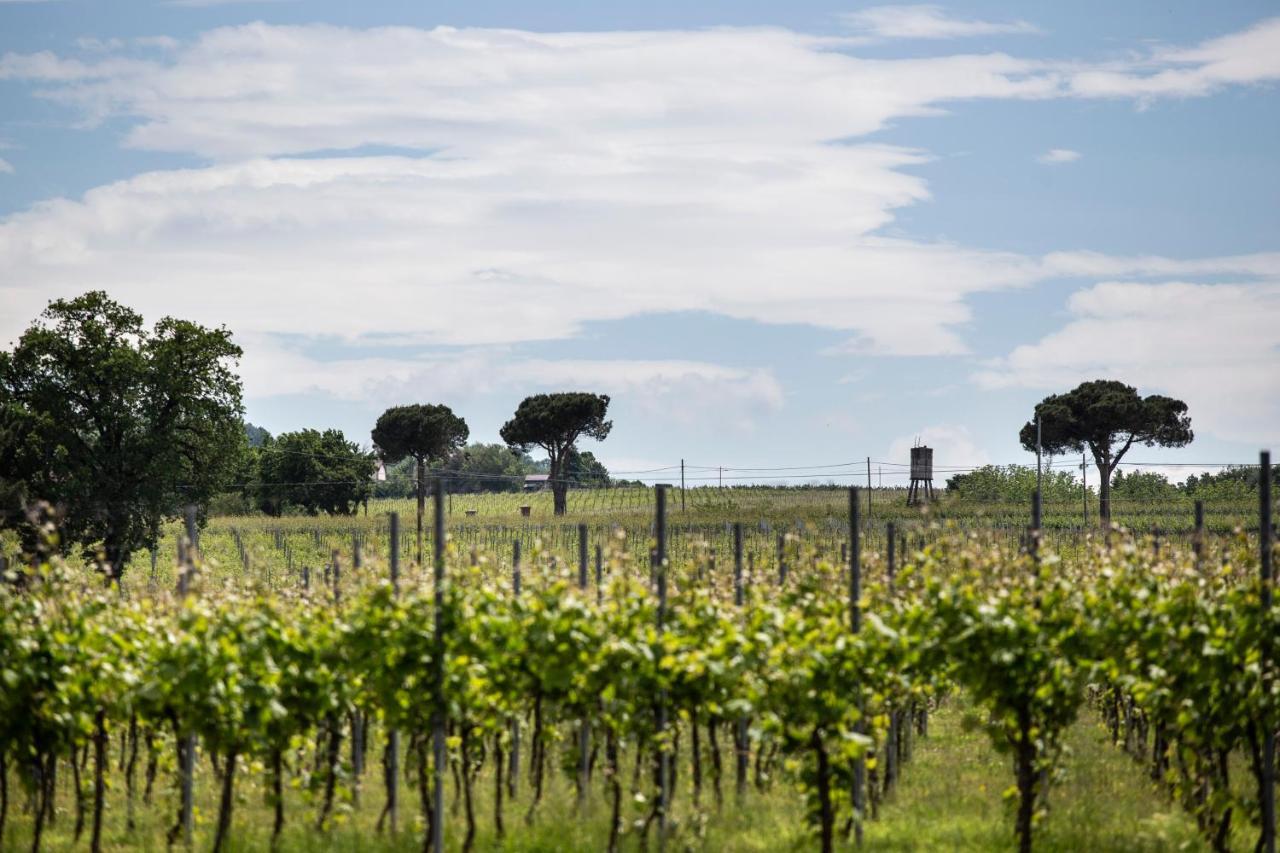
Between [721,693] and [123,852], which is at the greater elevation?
[721,693]

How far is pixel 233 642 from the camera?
9.08 metres

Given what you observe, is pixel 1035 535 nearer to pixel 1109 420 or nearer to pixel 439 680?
pixel 439 680

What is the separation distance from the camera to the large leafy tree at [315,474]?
6600 cm

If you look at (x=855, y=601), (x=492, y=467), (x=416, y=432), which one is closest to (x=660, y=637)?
(x=855, y=601)

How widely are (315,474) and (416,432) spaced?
12.0 m

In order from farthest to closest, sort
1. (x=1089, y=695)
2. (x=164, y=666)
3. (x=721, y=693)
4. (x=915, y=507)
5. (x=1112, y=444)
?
(x=1112, y=444) → (x=915, y=507) → (x=1089, y=695) → (x=721, y=693) → (x=164, y=666)

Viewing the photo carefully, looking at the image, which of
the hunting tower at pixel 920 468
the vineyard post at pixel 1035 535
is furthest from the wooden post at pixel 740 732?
the hunting tower at pixel 920 468

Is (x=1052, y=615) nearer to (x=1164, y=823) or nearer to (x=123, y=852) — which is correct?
(x=1164, y=823)

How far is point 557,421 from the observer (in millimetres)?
74062

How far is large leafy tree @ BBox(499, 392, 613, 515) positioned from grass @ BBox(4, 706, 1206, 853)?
60760 millimetres

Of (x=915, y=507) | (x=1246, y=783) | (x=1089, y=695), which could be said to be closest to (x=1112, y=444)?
(x=915, y=507)

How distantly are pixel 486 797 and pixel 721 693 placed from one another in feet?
13.0

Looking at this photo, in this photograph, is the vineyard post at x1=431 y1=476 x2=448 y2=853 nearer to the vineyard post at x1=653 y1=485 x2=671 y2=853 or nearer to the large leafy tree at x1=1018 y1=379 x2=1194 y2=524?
the vineyard post at x1=653 y1=485 x2=671 y2=853

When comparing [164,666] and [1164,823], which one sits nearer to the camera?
[164,666]
